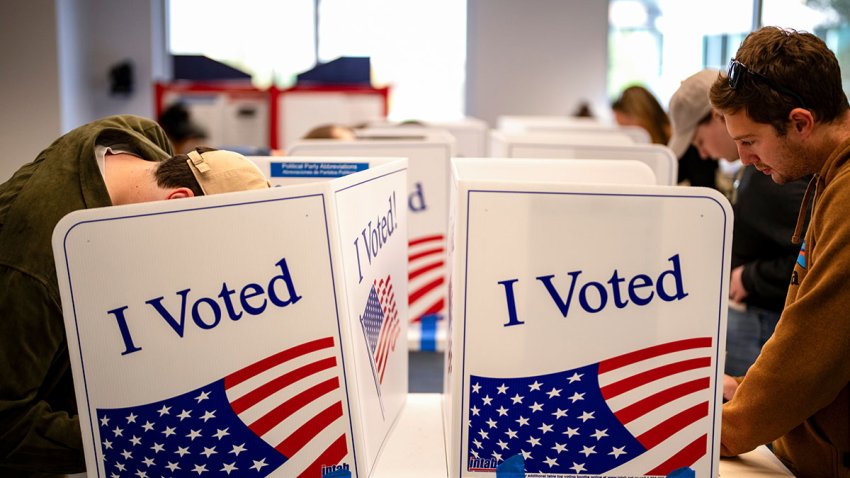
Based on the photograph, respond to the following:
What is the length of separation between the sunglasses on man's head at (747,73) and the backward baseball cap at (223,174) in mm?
791

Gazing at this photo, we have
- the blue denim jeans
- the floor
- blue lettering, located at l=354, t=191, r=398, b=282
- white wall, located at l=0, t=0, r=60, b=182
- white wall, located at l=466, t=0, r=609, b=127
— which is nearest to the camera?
blue lettering, located at l=354, t=191, r=398, b=282

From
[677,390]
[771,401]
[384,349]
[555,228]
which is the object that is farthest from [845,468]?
[384,349]

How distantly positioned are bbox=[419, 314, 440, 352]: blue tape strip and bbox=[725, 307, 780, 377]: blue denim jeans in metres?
1.09

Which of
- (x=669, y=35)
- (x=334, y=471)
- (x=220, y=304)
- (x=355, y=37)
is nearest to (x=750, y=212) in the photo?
(x=334, y=471)

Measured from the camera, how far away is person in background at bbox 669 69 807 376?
98.1 inches

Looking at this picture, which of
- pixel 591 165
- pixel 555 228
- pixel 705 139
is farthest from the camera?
pixel 705 139

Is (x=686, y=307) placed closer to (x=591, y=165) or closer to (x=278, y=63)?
(x=591, y=165)

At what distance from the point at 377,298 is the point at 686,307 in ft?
1.79

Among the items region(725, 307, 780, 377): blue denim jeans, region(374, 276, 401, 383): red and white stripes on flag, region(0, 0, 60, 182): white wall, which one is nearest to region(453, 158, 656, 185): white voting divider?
region(374, 276, 401, 383): red and white stripes on flag

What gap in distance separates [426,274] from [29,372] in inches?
67.6

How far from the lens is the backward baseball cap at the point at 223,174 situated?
135cm

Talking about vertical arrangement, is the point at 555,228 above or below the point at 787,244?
above

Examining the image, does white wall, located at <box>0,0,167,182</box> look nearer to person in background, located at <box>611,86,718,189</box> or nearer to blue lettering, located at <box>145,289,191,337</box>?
person in background, located at <box>611,86,718,189</box>

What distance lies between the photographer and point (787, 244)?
8.30ft
